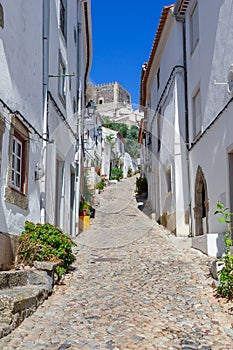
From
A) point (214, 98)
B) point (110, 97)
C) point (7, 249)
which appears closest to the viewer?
point (7, 249)

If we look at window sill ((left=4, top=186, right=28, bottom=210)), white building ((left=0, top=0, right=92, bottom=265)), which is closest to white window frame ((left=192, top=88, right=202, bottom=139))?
white building ((left=0, top=0, right=92, bottom=265))

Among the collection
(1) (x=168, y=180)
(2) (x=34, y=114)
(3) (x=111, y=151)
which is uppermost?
(3) (x=111, y=151)

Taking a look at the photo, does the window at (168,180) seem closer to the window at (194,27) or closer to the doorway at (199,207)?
the doorway at (199,207)

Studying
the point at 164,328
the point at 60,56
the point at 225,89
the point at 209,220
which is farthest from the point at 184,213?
the point at 164,328

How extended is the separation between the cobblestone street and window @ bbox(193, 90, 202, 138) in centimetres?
333

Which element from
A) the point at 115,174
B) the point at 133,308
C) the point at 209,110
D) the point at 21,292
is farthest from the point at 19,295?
the point at 115,174

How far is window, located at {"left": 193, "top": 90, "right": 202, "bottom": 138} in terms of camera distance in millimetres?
11484

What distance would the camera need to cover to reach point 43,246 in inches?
283

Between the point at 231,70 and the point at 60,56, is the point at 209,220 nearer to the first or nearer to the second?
the point at 231,70

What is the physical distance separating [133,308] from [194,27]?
8.99 m

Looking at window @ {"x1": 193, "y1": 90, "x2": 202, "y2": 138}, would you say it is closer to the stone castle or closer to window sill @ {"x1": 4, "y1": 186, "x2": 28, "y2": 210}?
window sill @ {"x1": 4, "y1": 186, "x2": 28, "y2": 210}

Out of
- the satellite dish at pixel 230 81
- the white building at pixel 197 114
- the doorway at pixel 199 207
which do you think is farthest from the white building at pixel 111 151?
the satellite dish at pixel 230 81

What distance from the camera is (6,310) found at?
471 centimetres

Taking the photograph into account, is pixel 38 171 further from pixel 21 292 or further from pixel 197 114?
pixel 197 114
